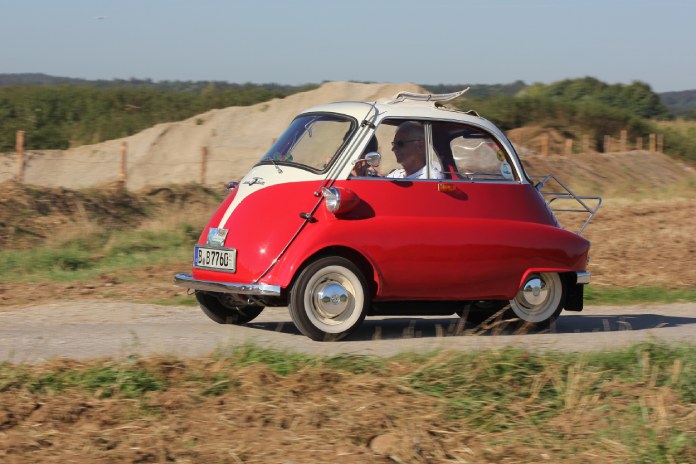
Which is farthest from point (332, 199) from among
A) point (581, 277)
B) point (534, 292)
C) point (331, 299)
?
point (581, 277)

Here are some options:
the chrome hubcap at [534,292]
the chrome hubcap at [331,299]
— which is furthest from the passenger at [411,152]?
the chrome hubcap at [534,292]

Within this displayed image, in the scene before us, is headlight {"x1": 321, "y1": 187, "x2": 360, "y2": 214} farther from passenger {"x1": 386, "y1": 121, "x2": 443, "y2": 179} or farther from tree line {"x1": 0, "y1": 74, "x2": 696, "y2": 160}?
tree line {"x1": 0, "y1": 74, "x2": 696, "y2": 160}

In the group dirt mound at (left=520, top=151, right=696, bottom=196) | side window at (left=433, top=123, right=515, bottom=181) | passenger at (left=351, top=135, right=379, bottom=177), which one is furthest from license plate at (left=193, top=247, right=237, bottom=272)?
dirt mound at (left=520, top=151, right=696, bottom=196)

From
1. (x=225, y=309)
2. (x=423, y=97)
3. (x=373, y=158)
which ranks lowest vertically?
(x=225, y=309)

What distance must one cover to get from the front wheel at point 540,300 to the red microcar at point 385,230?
0.04 feet

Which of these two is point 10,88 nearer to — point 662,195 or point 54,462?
point 662,195

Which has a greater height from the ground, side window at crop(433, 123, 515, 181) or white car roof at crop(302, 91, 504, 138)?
white car roof at crop(302, 91, 504, 138)

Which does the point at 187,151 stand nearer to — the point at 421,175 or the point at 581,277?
the point at 581,277

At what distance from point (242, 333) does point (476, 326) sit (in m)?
2.43

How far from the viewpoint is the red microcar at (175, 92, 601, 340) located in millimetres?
Result: 8570

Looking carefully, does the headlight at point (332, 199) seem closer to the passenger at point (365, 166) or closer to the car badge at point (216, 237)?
the passenger at point (365, 166)

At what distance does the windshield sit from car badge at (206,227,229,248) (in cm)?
79

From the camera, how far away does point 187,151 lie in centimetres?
4203

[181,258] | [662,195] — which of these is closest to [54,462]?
[181,258]
